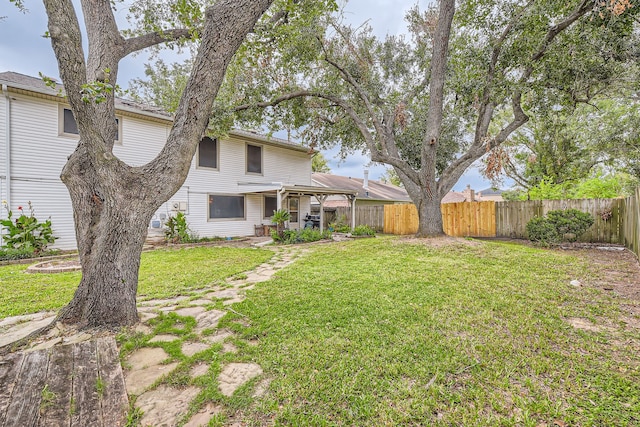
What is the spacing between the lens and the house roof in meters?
7.07

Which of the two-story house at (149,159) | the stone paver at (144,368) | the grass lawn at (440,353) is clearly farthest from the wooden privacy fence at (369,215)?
the stone paver at (144,368)

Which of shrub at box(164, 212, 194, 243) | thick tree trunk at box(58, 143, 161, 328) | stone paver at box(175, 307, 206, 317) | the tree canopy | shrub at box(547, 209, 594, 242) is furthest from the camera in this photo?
shrub at box(164, 212, 194, 243)

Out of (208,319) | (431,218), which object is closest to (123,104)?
(208,319)

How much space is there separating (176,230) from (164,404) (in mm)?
8810

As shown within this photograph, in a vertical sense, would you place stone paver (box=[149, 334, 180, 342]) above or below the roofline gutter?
below

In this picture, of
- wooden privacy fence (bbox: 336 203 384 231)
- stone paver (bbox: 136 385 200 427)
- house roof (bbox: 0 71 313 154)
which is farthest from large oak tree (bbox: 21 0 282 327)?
wooden privacy fence (bbox: 336 203 384 231)

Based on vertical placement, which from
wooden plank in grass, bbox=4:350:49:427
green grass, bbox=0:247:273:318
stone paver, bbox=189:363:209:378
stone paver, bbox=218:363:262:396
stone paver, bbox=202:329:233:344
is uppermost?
wooden plank in grass, bbox=4:350:49:427

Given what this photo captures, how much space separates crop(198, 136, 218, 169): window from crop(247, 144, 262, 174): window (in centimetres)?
153

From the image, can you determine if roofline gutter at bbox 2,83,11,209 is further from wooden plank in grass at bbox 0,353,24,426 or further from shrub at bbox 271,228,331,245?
wooden plank in grass at bbox 0,353,24,426

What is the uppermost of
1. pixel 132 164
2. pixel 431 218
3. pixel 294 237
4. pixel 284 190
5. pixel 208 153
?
pixel 208 153

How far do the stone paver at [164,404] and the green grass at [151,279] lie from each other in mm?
2430

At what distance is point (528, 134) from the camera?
15.5 m

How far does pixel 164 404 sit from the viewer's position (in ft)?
5.88

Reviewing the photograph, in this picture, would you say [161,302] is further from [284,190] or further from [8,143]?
[8,143]
